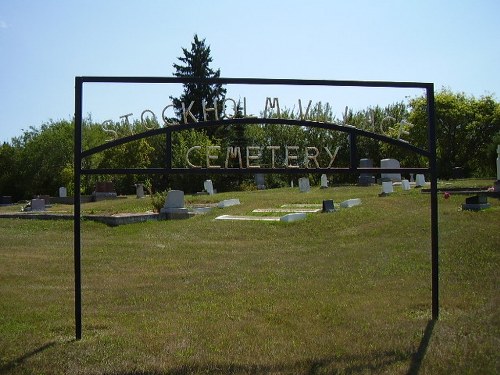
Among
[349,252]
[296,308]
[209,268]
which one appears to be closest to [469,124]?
[349,252]

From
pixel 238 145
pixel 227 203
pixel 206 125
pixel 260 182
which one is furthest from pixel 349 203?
pixel 238 145

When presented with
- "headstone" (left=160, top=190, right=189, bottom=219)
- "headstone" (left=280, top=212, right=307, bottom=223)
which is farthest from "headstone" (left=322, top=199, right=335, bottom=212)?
"headstone" (left=160, top=190, right=189, bottom=219)

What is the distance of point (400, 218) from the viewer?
15.3 m

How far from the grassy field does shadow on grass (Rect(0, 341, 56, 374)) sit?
1 cm

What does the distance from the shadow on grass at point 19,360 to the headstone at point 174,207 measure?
14253 mm

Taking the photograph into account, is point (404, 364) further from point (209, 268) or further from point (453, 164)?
point (453, 164)

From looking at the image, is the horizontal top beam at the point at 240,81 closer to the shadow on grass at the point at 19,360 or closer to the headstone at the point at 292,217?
the shadow on grass at the point at 19,360

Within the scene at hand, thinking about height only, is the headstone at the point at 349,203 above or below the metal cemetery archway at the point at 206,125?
below

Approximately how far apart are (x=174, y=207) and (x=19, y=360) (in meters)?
15.2

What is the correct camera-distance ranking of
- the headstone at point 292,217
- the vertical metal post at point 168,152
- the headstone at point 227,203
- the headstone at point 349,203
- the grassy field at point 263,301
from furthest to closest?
the headstone at point 227,203, the headstone at point 349,203, the headstone at point 292,217, the vertical metal post at point 168,152, the grassy field at point 263,301

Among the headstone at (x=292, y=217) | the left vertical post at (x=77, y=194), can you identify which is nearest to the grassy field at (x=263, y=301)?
the left vertical post at (x=77, y=194)

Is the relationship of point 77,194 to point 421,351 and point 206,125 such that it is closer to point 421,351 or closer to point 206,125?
point 206,125

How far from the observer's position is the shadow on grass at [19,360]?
5039 mm

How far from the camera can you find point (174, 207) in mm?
20438
